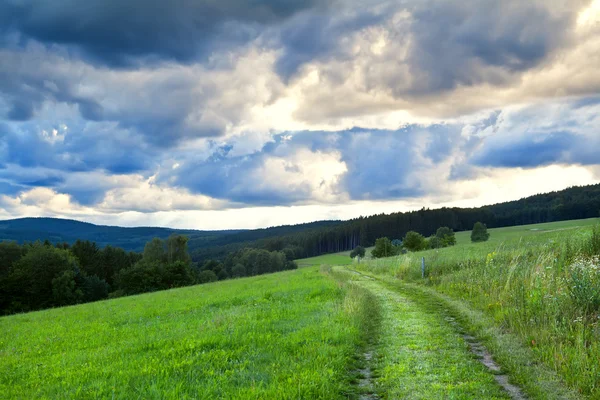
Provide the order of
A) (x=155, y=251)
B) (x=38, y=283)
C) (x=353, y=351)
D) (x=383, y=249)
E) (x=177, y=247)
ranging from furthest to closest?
(x=177, y=247), (x=155, y=251), (x=383, y=249), (x=38, y=283), (x=353, y=351)

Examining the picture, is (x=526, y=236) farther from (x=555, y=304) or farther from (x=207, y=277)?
(x=207, y=277)

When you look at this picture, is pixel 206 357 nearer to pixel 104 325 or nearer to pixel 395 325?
pixel 395 325

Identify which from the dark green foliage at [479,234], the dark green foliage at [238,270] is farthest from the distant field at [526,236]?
the dark green foliage at [238,270]

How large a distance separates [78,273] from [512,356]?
75.8 m

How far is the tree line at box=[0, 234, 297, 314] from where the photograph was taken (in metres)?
66.3

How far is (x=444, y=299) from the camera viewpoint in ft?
63.4

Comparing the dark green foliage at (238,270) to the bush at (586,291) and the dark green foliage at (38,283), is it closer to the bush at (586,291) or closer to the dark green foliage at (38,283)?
the dark green foliage at (38,283)

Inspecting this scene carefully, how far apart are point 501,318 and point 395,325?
125 inches

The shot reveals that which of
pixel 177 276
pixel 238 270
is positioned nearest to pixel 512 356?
pixel 177 276

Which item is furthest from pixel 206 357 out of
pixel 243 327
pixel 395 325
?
pixel 395 325

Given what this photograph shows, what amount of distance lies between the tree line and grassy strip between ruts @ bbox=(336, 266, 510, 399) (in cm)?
6652

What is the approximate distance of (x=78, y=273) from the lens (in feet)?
237

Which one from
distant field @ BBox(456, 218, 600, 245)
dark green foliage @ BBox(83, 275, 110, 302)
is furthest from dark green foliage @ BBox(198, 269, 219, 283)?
distant field @ BBox(456, 218, 600, 245)

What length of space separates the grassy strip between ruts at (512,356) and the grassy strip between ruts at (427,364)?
54cm
